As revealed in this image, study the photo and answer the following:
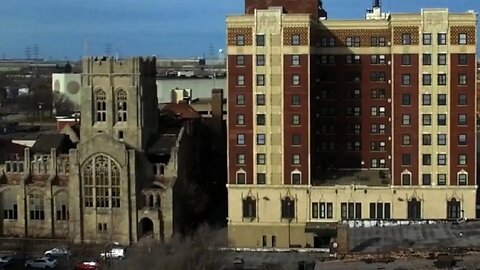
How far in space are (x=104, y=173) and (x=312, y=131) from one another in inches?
755

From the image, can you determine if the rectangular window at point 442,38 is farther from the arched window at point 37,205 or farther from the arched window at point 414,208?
the arched window at point 37,205

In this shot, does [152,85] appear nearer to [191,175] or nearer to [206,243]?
[191,175]

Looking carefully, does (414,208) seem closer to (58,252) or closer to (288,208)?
(288,208)

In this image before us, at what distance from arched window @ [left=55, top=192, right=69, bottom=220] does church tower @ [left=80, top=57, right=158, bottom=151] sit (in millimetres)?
5455

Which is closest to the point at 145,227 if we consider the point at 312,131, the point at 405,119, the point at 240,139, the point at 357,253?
the point at 240,139

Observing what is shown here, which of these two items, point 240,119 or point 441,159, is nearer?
point 441,159

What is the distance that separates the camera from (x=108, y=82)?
287 feet

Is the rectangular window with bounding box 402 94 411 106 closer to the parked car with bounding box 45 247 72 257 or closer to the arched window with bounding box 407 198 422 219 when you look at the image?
the arched window with bounding box 407 198 422 219

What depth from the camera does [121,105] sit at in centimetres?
8775

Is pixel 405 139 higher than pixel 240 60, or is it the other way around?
pixel 240 60

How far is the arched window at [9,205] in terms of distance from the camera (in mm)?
88875

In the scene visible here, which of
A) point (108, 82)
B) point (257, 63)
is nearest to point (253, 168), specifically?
point (257, 63)

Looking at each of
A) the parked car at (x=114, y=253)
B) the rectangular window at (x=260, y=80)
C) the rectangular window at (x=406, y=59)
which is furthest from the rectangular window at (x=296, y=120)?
the parked car at (x=114, y=253)

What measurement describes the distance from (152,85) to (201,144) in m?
15.2
